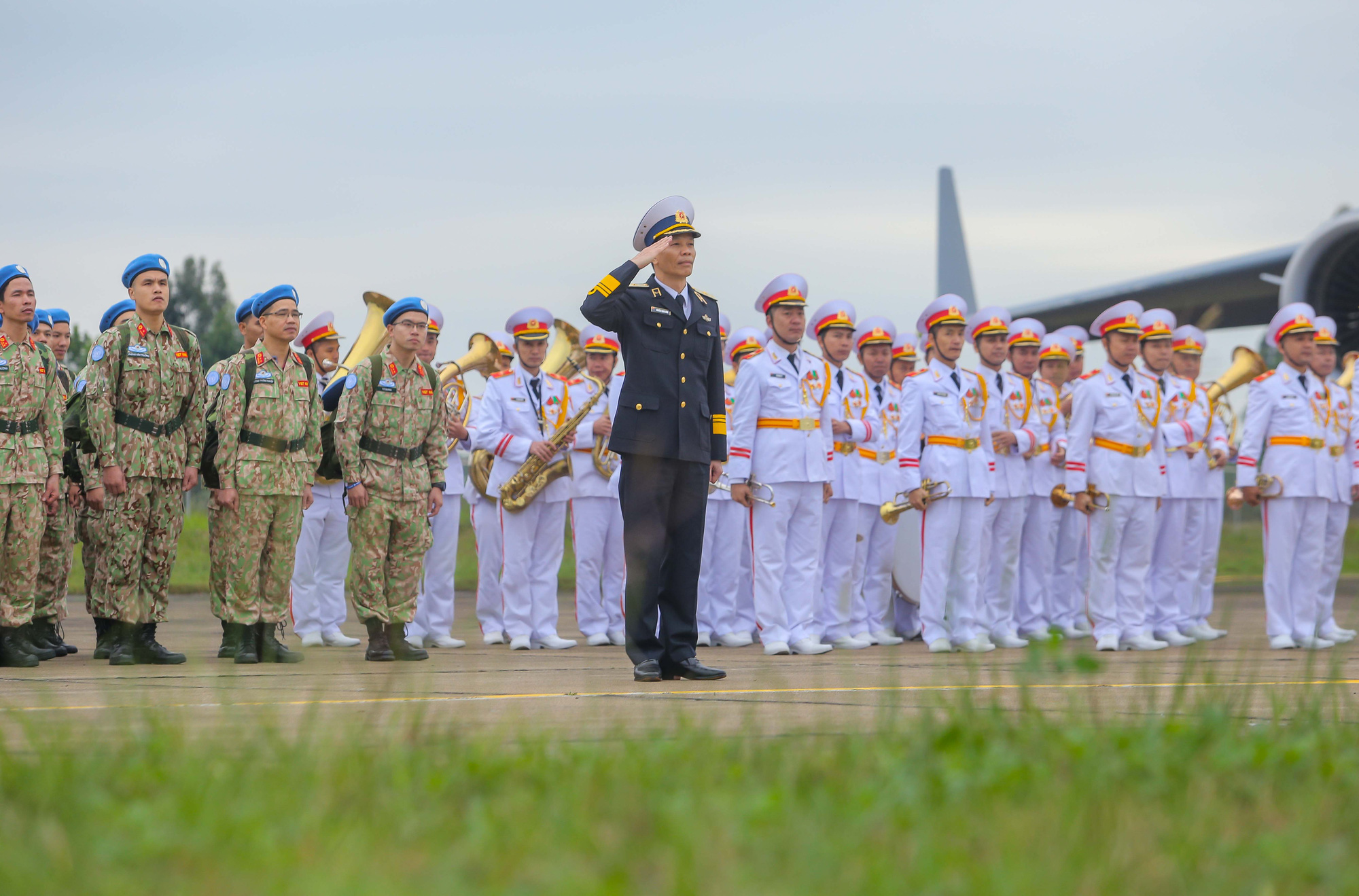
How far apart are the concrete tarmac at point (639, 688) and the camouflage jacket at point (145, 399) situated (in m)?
1.07

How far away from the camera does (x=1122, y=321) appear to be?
9.52m

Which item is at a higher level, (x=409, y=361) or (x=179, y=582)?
(x=409, y=361)

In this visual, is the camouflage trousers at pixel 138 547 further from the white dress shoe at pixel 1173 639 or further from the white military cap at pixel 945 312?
the white dress shoe at pixel 1173 639

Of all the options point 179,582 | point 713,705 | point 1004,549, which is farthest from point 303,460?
point 179,582

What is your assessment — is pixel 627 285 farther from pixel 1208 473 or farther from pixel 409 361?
pixel 1208 473

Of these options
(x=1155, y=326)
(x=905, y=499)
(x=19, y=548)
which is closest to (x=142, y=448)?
(x=19, y=548)

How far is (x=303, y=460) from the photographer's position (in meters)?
7.68

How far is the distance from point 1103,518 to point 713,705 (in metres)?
5.23

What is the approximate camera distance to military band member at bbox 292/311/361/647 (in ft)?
31.9

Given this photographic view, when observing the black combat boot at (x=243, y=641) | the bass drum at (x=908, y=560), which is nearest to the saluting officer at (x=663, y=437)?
the black combat boot at (x=243, y=641)

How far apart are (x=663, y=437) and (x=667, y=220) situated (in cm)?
99

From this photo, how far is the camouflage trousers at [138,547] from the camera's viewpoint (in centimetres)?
736

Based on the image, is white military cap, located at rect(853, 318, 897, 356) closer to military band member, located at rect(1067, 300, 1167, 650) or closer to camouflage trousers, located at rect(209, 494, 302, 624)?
military band member, located at rect(1067, 300, 1167, 650)

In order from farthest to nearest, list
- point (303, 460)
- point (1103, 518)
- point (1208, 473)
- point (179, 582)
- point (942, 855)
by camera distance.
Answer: point (179, 582) → point (1208, 473) → point (1103, 518) → point (303, 460) → point (942, 855)
